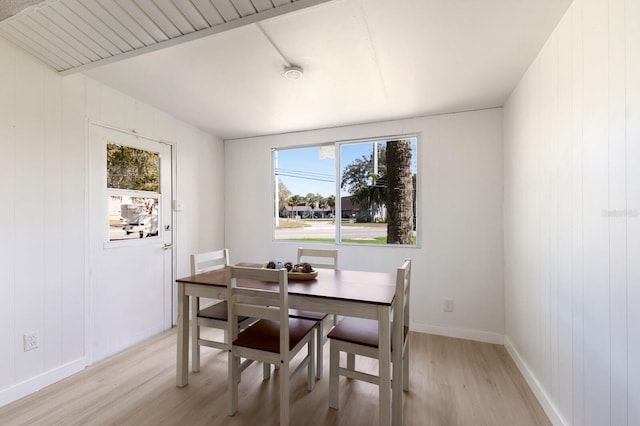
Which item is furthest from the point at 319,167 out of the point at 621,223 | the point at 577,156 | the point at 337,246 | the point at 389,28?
the point at 621,223

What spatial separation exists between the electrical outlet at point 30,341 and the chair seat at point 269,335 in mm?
1520

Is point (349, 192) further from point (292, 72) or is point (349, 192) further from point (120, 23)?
point (120, 23)

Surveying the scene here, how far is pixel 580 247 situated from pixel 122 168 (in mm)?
3494

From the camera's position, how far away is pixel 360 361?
2.38m

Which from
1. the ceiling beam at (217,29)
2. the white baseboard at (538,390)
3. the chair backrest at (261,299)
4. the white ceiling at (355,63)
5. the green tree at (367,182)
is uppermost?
the white ceiling at (355,63)

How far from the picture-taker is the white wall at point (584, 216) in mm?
1080

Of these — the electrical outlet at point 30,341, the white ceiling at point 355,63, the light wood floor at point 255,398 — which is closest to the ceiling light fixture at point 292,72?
the white ceiling at point 355,63

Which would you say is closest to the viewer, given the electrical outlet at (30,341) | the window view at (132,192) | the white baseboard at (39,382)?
the white baseboard at (39,382)

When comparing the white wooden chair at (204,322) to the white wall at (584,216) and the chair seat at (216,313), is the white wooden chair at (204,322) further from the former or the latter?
the white wall at (584,216)

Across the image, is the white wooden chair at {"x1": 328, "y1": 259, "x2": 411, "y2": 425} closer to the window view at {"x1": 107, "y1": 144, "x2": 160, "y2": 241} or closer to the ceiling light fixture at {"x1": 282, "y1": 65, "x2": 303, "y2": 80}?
the ceiling light fixture at {"x1": 282, "y1": 65, "x2": 303, "y2": 80}

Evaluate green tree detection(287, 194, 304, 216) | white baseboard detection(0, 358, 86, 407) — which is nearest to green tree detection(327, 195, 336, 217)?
green tree detection(287, 194, 304, 216)

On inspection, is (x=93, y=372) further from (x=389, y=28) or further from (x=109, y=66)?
(x=389, y=28)

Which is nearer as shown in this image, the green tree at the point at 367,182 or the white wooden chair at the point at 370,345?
the white wooden chair at the point at 370,345

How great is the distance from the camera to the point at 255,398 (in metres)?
1.89
